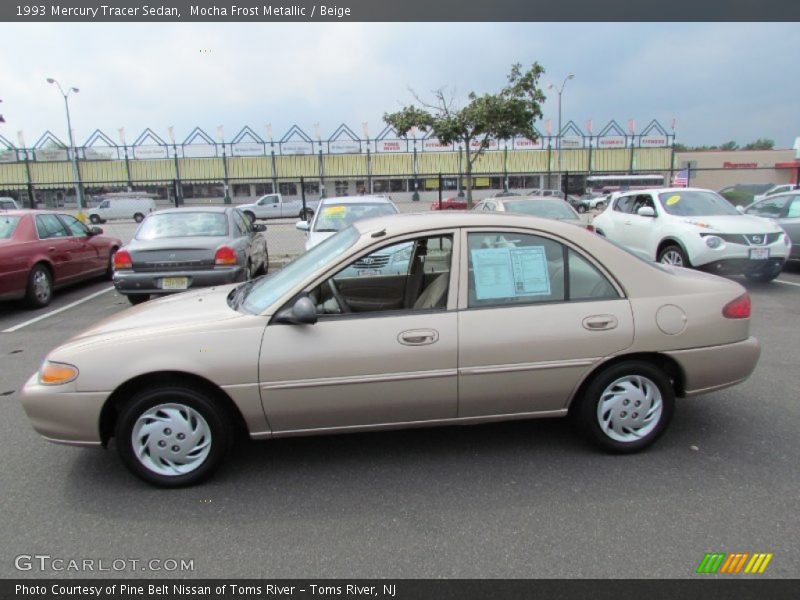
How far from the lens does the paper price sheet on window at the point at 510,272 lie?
10.3 feet

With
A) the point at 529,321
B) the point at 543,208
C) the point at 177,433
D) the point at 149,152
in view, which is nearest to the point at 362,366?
the point at 529,321

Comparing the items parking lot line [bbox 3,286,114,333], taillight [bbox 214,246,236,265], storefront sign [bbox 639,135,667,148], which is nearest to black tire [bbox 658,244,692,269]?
taillight [bbox 214,246,236,265]

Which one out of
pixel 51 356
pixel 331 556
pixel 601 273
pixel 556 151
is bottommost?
pixel 331 556

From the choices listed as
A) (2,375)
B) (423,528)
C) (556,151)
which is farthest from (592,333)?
(556,151)

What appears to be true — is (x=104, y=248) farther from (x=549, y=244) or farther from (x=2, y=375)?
(x=549, y=244)

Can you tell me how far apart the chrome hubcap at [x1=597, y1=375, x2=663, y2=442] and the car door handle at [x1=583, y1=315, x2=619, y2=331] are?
1.15ft

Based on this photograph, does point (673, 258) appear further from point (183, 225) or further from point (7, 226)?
point (7, 226)

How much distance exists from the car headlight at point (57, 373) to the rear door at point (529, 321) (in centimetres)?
215

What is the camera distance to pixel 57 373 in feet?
9.57

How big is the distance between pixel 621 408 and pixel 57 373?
329 centimetres

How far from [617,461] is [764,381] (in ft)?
7.20

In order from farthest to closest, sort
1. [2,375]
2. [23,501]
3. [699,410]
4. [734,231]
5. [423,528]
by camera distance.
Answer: [734,231], [2,375], [699,410], [23,501], [423,528]

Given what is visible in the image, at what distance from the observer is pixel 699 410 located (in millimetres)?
3928
